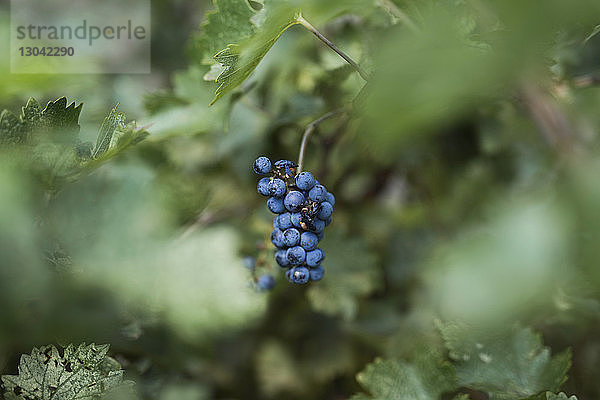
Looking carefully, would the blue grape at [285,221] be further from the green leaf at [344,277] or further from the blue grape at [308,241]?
the green leaf at [344,277]

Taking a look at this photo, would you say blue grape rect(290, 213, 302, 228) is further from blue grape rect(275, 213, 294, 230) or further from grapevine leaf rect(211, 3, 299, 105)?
grapevine leaf rect(211, 3, 299, 105)

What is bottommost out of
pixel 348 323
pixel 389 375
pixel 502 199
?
pixel 389 375

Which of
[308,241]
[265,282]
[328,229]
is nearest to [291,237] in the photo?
[308,241]

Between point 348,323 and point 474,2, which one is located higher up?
point 474,2

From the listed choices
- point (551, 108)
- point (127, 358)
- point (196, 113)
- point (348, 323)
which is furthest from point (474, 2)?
point (127, 358)

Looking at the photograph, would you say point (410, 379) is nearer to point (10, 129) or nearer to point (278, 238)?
point (278, 238)

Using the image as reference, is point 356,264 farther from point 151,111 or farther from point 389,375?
point 151,111

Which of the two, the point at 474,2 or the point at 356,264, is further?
the point at 356,264
